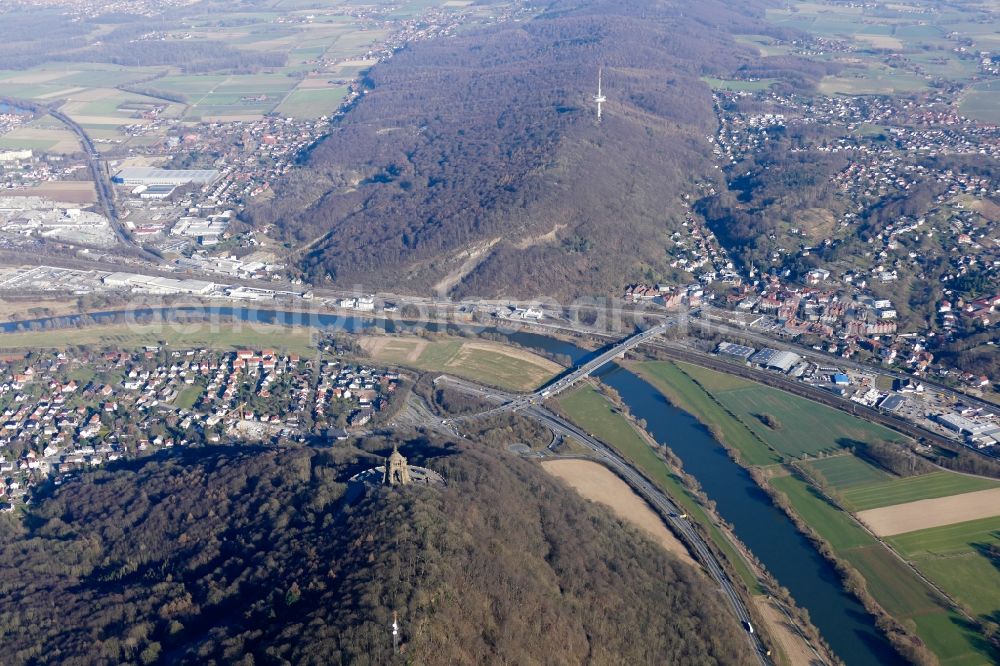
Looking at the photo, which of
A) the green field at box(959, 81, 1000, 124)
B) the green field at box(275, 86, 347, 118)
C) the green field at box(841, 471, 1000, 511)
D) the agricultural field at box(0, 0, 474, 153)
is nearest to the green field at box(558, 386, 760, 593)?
the green field at box(841, 471, 1000, 511)

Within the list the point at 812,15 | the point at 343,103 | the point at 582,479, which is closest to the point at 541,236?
the point at 582,479

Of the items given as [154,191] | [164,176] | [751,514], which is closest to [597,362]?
[751,514]

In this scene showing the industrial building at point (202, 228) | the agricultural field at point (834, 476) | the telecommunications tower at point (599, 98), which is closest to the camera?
the agricultural field at point (834, 476)

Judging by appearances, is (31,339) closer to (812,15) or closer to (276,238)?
(276,238)

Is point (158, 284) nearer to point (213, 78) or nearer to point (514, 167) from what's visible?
point (514, 167)

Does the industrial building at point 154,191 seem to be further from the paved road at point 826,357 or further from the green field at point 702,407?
the paved road at point 826,357

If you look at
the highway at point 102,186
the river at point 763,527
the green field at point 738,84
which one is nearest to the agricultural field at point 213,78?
the highway at point 102,186
